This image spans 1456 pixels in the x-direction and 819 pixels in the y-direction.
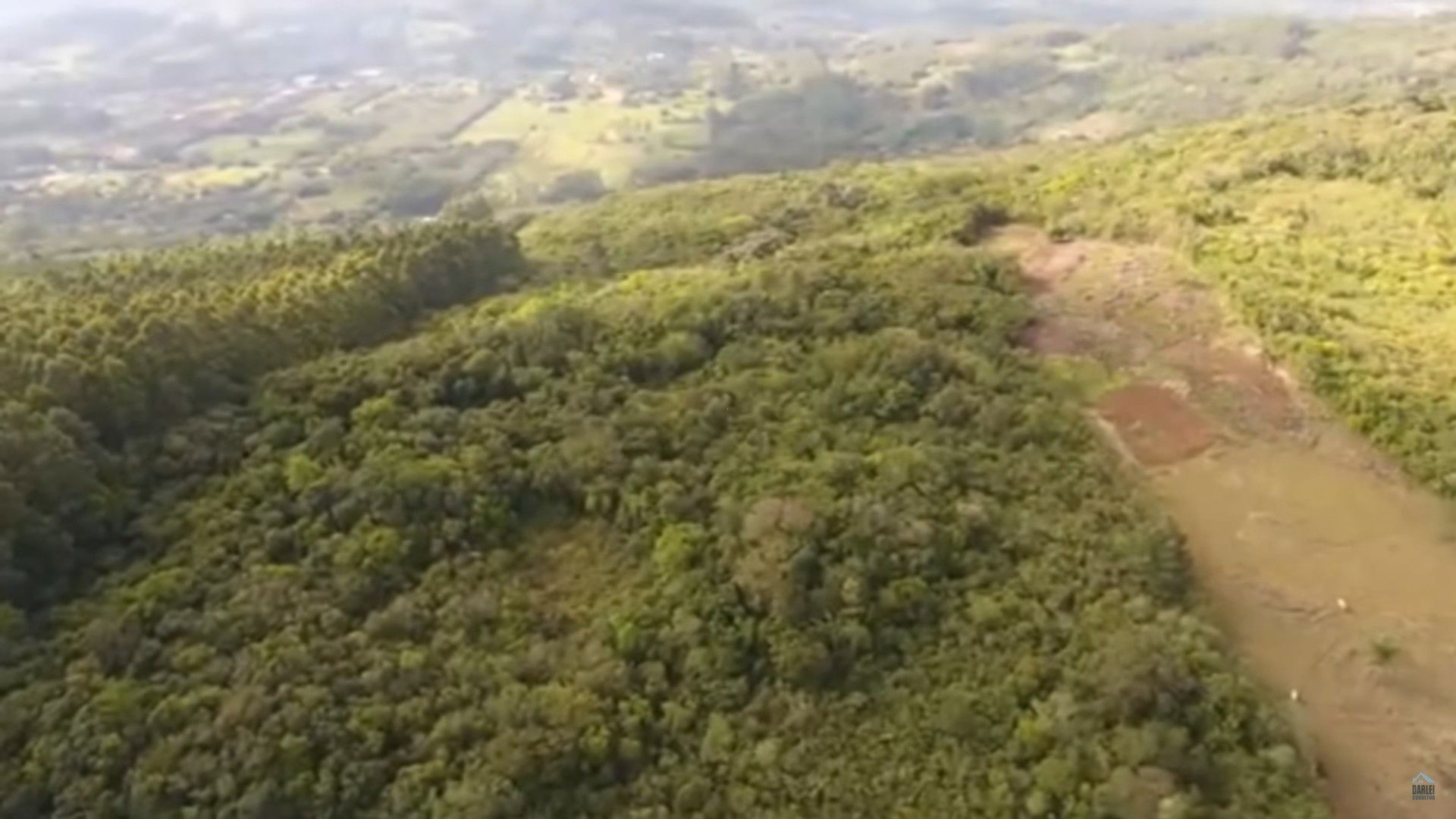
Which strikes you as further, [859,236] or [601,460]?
[859,236]

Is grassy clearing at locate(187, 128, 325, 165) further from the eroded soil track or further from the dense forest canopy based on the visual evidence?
the eroded soil track

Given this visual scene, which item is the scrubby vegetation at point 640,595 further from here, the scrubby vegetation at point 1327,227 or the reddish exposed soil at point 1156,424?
the scrubby vegetation at point 1327,227

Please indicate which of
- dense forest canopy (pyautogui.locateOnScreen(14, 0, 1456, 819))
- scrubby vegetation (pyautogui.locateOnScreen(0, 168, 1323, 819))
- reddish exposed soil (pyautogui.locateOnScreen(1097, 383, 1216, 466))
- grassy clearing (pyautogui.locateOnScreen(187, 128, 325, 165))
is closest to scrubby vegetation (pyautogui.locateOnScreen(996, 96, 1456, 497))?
dense forest canopy (pyautogui.locateOnScreen(14, 0, 1456, 819))

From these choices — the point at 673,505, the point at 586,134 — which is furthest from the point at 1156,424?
the point at 586,134

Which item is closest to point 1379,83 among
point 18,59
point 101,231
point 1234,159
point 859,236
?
point 1234,159

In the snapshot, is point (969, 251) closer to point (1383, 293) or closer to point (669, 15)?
point (1383, 293)

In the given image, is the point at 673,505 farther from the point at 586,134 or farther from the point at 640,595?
the point at 586,134

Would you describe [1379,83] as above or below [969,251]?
below

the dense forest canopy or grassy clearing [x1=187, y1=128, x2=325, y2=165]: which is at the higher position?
the dense forest canopy
